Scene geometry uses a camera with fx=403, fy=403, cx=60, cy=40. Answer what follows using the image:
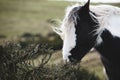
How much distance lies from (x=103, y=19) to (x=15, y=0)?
44.3 metres

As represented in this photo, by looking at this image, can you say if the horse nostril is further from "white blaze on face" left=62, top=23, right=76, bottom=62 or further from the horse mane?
the horse mane

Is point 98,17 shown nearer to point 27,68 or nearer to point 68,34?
point 68,34

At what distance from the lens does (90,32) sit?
3900 mm

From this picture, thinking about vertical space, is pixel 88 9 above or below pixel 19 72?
above

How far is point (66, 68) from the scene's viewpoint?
3850mm

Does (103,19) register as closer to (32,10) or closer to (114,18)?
(114,18)

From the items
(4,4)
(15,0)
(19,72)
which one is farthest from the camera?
(15,0)

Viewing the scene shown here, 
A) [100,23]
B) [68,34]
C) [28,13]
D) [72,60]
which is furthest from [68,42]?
[28,13]

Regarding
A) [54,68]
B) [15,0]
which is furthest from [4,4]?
[54,68]

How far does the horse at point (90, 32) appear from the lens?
3795 mm

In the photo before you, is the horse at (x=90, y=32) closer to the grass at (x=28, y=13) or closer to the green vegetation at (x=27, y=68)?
the green vegetation at (x=27, y=68)

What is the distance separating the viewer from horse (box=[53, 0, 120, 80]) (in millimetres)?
3795

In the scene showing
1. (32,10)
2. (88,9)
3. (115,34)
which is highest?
(88,9)

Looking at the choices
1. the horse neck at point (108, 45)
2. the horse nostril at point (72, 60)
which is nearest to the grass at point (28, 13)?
the horse neck at point (108, 45)
